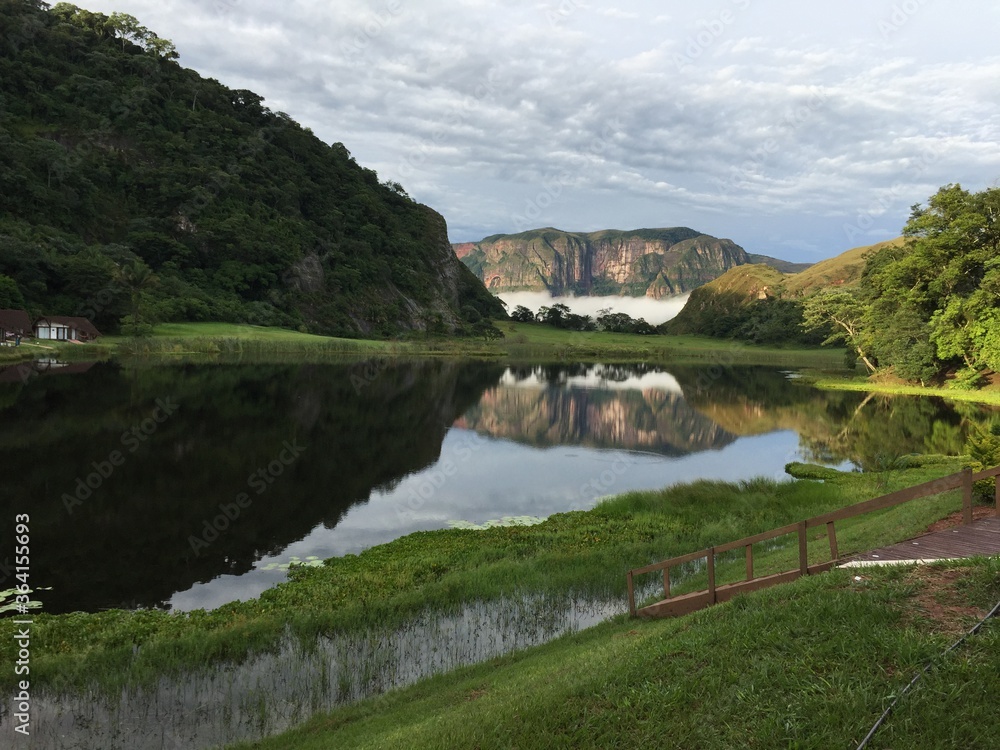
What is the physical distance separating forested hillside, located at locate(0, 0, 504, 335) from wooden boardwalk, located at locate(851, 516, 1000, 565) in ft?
360

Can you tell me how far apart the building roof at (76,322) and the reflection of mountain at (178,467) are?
44.5 meters

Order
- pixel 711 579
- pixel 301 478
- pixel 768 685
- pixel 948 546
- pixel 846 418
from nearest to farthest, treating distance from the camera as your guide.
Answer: pixel 768 685, pixel 948 546, pixel 711 579, pixel 301 478, pixel 846 418

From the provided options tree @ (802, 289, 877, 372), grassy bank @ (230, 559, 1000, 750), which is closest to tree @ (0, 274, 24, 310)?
grassy bank @ (230, 559, 1000, 750)

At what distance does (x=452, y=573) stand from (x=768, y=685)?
456 inches

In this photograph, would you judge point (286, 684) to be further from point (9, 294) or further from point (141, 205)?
point (141, 205)

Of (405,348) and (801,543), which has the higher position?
(405,348)

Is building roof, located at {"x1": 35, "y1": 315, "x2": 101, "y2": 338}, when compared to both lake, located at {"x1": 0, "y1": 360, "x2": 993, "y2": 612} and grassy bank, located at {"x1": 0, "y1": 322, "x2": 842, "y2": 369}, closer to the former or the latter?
grassy bank, located at {"x1": 0, "y1": 322, "x2": 842, "y2": 369}

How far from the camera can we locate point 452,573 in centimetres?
1725

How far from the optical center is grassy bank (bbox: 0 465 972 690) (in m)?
12.3

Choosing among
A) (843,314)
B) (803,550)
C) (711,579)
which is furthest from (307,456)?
(843,314)

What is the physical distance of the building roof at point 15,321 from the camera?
8338 centimetres

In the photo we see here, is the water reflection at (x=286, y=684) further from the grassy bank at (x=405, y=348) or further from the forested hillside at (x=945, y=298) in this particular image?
the grassy bank at (x=405, y=348)

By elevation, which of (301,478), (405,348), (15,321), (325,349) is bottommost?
(301,478)

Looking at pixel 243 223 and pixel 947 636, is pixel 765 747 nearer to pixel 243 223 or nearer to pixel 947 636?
pixel 947 636
